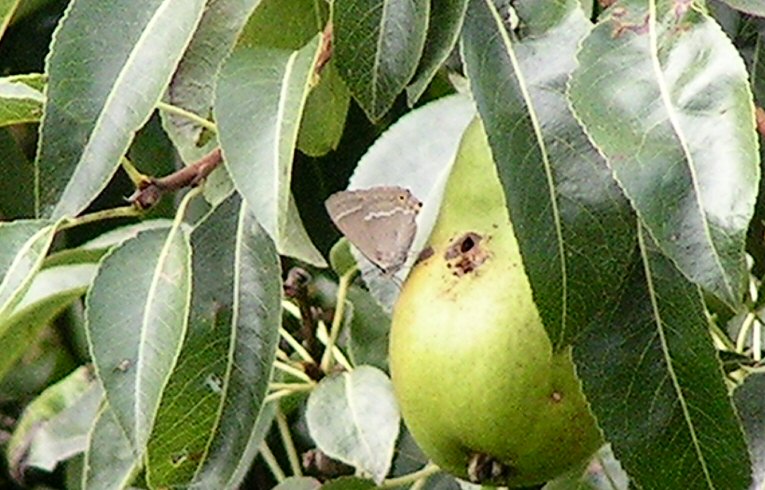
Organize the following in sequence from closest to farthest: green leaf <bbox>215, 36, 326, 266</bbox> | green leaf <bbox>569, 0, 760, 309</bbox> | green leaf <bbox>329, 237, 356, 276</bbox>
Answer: green leaf <bbox>569, 0, 760, 309</bbox>
green leaf <bbox>215, 36, 326, 266</bbox>
green leaf <bbox>329, 237, 356, 276</bbox>

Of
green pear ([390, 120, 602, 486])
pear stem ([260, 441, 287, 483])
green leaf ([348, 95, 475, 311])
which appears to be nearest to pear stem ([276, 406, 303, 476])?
pear stem ([260, 441, 287, 483])

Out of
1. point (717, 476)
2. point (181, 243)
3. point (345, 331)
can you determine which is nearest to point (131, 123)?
point (181, 243)

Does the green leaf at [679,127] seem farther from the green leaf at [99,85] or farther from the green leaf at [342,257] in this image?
the green leaf at [342,257]

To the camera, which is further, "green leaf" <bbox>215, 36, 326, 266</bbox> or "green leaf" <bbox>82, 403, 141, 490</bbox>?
"green leaf" <bbox>82, 403, 141, 490</bbox>

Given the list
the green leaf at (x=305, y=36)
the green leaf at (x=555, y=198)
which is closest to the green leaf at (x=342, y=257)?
the green leaf at (x=305, y=36)

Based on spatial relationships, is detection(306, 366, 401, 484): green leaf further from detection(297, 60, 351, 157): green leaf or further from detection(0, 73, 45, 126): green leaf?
detection(0, 73, 45, 126): green leaf

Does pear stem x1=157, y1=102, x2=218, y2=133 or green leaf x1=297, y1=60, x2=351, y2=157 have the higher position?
pear stem x1=157, y1=102, x2=218, y2=133

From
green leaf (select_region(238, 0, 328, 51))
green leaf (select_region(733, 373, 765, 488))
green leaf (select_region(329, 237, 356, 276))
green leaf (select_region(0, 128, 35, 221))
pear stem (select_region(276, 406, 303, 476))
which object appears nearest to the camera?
green leaf (select_region(733, 373, 765, 488))
